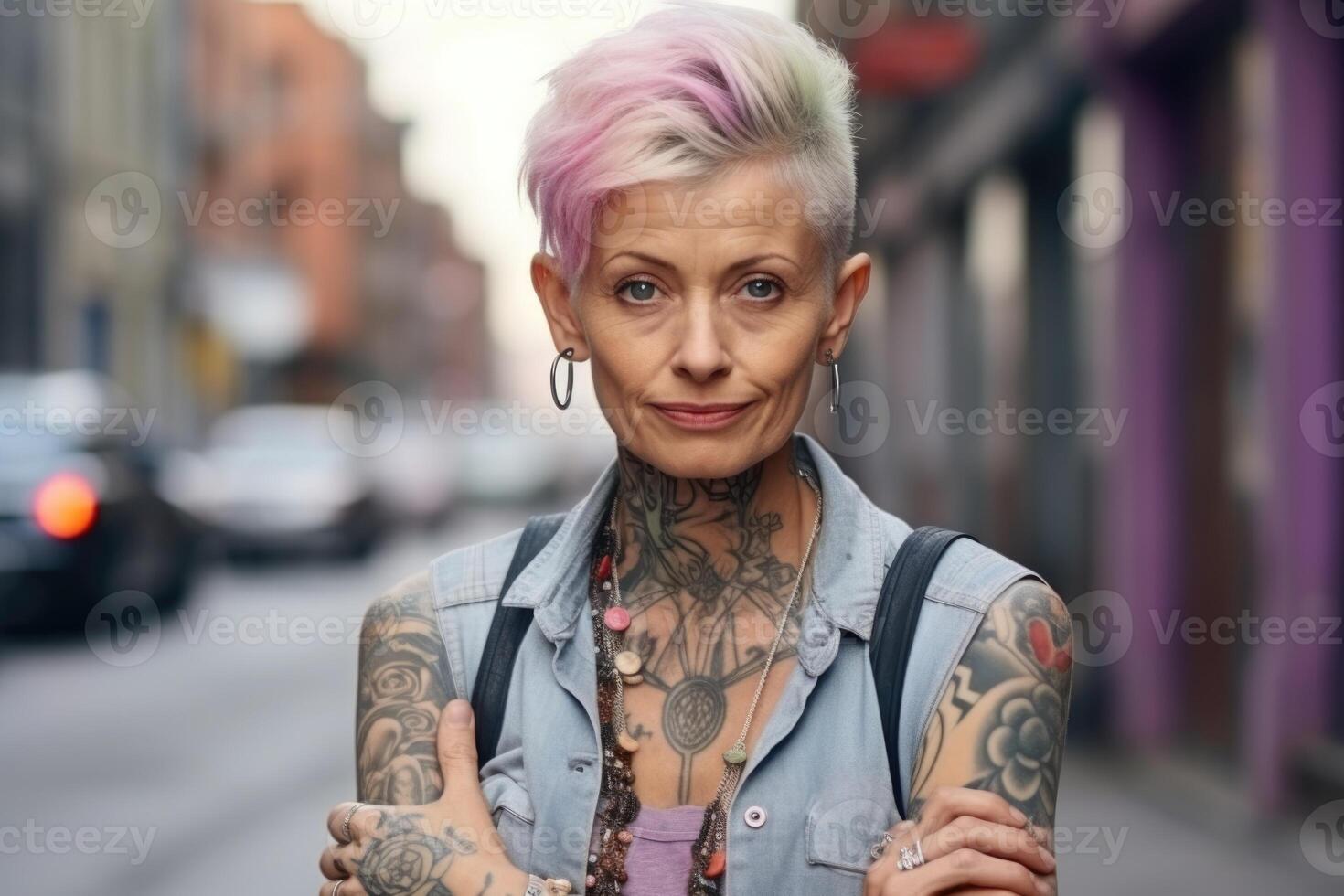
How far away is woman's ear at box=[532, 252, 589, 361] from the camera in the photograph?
230 centimetres

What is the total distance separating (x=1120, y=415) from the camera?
907cm

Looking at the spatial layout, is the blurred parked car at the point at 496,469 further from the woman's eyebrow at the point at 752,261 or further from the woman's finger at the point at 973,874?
the woman's finger at the point at 973,874

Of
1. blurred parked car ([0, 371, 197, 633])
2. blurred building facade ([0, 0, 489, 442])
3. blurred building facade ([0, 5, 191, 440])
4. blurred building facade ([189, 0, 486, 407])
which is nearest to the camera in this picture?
blurred parked car ([0, 371, 197, 633])

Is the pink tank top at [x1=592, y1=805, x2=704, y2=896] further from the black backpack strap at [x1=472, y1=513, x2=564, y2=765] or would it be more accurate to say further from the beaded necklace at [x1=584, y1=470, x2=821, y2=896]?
the black backpack strap at [x1=472, y1=513, x2=564, y2=765]

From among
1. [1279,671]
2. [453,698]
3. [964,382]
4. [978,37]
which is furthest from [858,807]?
[964,382]

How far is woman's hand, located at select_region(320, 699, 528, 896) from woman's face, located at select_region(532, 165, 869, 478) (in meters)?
0.50

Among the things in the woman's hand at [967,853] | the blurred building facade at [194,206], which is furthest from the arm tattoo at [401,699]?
the blurred building facade at [194,206]

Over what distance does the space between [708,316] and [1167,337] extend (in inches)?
286

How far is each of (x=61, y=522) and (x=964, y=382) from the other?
785 cm

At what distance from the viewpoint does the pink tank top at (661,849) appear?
81.8 inches

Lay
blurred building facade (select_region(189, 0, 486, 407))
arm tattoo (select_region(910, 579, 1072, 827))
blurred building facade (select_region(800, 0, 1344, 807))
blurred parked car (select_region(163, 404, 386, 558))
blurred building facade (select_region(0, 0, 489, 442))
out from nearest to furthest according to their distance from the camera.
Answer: arm tattoo (select_region(910, 579, 1072, 827)) → blurred building facade (select_region(800, 0, 1344, 807)) → blurred parked car (select_region(163, 404, 386, 558)) → blurred building facade (select_region(0, 0, 489, 442)) → blurred building facade (select_region(189, 0, 486, 407))

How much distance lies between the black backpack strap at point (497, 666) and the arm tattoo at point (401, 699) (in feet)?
0.17

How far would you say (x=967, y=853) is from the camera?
1927mm

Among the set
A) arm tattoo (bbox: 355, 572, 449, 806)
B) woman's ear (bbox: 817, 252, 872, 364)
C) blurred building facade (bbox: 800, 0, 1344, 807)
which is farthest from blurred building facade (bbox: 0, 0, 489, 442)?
woman's ear (bbox: 817, 252, 872, 364)
